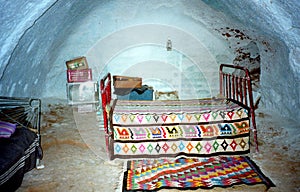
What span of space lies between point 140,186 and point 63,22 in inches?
141

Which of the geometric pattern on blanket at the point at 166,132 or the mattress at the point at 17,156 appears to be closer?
the mattress at the point at 17,156

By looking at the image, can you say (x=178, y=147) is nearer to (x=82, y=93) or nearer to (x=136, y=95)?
(x=136, y=95)

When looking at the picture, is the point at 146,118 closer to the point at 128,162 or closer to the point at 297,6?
the point at 128,162

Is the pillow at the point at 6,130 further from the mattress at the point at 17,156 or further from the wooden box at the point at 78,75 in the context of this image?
the wooden box at the point at 78,75

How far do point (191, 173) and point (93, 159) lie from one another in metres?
1.24

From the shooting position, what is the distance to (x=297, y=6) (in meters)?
2.86

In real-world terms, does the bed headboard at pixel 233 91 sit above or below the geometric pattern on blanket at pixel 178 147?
above

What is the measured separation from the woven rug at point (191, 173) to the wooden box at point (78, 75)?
3.10 metres

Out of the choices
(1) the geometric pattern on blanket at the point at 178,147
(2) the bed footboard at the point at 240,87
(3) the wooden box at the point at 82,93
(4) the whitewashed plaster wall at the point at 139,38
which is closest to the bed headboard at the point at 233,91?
(2) the bed footboard at the point at 240,87

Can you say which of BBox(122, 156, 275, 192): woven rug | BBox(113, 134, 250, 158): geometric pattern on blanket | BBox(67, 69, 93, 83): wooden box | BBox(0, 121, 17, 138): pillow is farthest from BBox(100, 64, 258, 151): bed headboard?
BBox(67, 69, 93, 83): wooden box

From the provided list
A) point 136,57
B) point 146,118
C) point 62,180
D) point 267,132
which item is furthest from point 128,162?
point 136,57

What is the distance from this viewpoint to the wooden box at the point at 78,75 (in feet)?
18.8

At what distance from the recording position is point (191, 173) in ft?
9.56

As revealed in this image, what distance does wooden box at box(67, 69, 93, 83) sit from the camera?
226 inches
